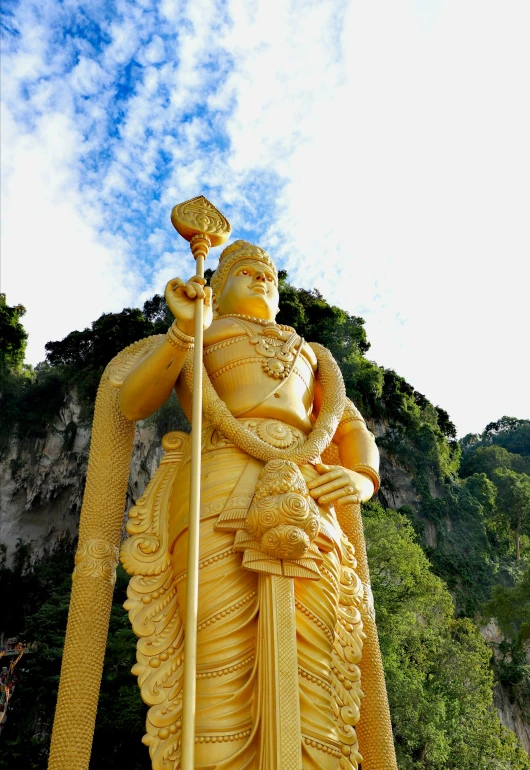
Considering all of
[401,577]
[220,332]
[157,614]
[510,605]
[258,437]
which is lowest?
[157,614]

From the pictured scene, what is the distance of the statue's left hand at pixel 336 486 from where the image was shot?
11.9 ft

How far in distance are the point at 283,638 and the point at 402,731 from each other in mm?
6590

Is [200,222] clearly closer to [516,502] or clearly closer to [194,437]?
[194,437]

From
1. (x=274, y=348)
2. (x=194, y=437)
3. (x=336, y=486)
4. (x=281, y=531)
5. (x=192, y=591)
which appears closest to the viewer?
(x=192, y=591)

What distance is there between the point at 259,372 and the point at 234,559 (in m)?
1.19

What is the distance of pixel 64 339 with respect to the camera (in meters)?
21.5

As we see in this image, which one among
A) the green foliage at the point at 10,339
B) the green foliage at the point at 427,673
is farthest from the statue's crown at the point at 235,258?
the green foliage at the point at 10,339

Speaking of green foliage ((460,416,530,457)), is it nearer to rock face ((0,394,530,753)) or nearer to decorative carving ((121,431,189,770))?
rock face ((0,394,530,753))

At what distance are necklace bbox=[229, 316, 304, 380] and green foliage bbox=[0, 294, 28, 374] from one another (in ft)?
56.9

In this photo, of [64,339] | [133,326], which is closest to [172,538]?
[133,326]

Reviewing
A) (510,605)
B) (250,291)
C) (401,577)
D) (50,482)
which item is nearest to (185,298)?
(250,291)

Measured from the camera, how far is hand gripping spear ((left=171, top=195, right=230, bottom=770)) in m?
2.32

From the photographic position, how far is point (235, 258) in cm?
480

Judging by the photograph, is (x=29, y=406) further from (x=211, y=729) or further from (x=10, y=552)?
(x=211, y=729)
